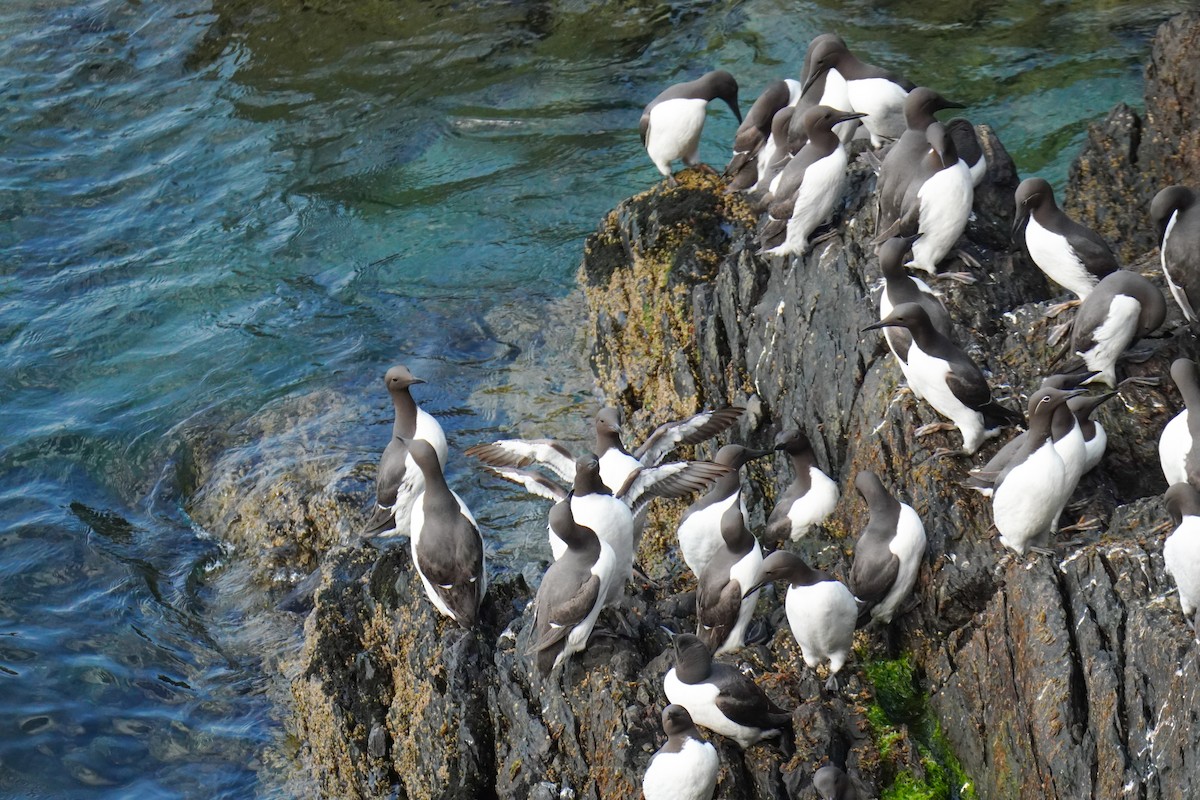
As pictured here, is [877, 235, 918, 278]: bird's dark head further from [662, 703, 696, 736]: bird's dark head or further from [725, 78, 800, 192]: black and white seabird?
[662, 703, 696, 736]: bird's dark head

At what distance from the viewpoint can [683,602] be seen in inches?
359

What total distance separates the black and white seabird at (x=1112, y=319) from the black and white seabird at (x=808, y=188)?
204cm

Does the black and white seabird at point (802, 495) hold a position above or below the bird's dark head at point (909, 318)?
below

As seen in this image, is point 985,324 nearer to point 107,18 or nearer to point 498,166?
point 498,166

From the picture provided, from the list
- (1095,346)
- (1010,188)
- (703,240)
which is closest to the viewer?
(1095,346)

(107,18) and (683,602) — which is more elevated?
(683,602)

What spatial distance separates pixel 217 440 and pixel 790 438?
6.75 metres

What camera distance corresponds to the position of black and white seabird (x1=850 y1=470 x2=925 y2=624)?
783 cm

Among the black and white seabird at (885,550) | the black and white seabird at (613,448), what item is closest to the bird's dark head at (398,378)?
the black and white seabird at (613,448)

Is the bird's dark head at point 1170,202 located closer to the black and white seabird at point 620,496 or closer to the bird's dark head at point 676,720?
the black and white seabird at point 620,496

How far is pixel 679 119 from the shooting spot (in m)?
12.3

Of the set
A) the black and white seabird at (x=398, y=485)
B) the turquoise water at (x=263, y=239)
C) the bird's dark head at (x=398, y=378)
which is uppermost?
the bird's dark head at (x=398, y=378)

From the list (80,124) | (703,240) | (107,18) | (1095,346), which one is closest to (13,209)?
(80,124)

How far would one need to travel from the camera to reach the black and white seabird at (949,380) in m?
7.98
